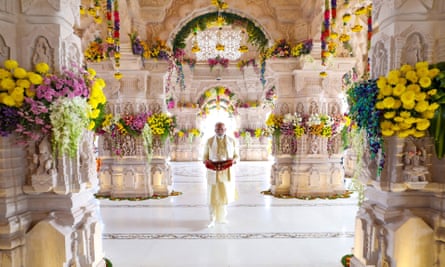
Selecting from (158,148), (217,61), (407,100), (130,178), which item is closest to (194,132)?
(217,61)

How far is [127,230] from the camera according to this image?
17.0ft

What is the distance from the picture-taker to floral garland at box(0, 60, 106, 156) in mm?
2611

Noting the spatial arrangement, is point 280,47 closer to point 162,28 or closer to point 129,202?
point 162,28

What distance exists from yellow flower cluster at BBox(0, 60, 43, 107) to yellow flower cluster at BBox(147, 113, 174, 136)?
512 cm

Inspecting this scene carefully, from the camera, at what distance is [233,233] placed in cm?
498

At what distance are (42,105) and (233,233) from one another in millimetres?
3613

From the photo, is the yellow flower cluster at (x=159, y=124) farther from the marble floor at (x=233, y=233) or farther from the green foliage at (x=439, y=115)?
the green foliage at (x=439, y=115)

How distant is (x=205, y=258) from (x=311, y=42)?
587 cm

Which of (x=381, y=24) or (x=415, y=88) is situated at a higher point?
(x=381, y=24)

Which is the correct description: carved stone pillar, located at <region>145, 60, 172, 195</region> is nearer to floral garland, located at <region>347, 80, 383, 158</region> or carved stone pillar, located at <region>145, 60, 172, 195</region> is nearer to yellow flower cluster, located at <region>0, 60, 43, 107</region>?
yellow flower cluster, located at <region>0, 60, 43, 107</region>

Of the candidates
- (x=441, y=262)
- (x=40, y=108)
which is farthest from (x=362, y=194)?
(x=40, y=108)

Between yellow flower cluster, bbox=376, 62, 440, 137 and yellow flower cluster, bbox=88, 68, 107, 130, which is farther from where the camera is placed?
yellow flower cluster, bbox=88, 68, 107, 130

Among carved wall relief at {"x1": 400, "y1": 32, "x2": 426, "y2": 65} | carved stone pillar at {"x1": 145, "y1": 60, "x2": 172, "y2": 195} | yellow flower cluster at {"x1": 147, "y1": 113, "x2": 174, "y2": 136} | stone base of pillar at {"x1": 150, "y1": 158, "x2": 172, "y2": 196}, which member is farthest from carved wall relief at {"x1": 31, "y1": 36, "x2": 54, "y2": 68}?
stone base of pillar at {"x1": 150, "y1": 158, "x2": 172, "y2": 196}

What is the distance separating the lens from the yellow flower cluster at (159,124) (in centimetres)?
783
